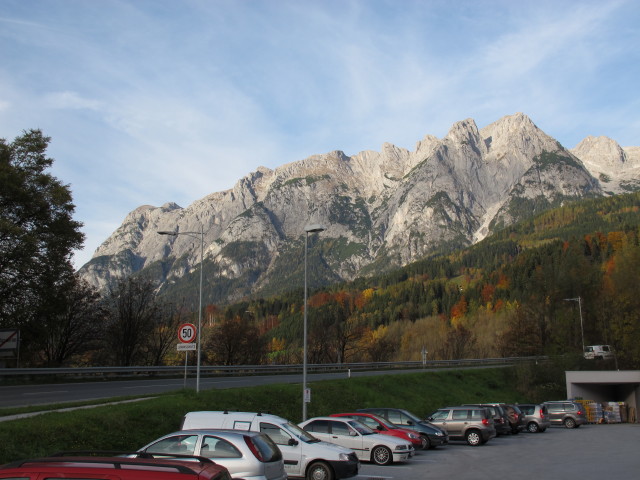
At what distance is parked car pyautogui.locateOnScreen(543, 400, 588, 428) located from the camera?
41781 mm

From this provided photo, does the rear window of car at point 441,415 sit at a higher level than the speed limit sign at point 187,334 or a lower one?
lower

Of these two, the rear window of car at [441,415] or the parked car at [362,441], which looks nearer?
the parked car at [362,441]

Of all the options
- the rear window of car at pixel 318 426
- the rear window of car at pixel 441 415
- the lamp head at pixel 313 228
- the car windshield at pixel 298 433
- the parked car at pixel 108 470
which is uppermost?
the lamp head at pixel 313 228

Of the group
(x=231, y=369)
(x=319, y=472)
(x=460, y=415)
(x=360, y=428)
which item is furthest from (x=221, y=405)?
(x=231, y=369)

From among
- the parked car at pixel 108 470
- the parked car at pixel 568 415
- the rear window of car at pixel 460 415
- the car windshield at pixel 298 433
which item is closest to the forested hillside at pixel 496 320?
the parked car at pixel 568 415

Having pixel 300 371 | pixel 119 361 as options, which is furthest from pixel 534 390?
pixel 119 361

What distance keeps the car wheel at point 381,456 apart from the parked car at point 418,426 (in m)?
4.87

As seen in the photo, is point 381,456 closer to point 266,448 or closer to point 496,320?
point 266,448

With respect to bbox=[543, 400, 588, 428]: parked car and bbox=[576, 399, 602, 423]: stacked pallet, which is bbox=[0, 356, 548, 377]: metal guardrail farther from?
bbox=[543, 400, 588, 428]: parked car

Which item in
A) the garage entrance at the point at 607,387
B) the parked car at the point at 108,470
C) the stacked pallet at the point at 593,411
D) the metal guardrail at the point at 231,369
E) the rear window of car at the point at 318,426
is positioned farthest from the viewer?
the garage entrance at the point at 607,387

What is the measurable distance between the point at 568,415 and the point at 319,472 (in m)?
32.3

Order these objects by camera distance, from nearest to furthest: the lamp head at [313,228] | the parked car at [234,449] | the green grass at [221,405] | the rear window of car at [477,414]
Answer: the parked car at [234,449] < the green grass at [221,405] < the lamp head at [313,228] < the rear window of car at [477,414]

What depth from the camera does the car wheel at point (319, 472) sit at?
621 inches

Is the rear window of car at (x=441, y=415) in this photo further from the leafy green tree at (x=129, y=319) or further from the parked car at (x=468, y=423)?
the leafy green tree at (x=129, y=319)
